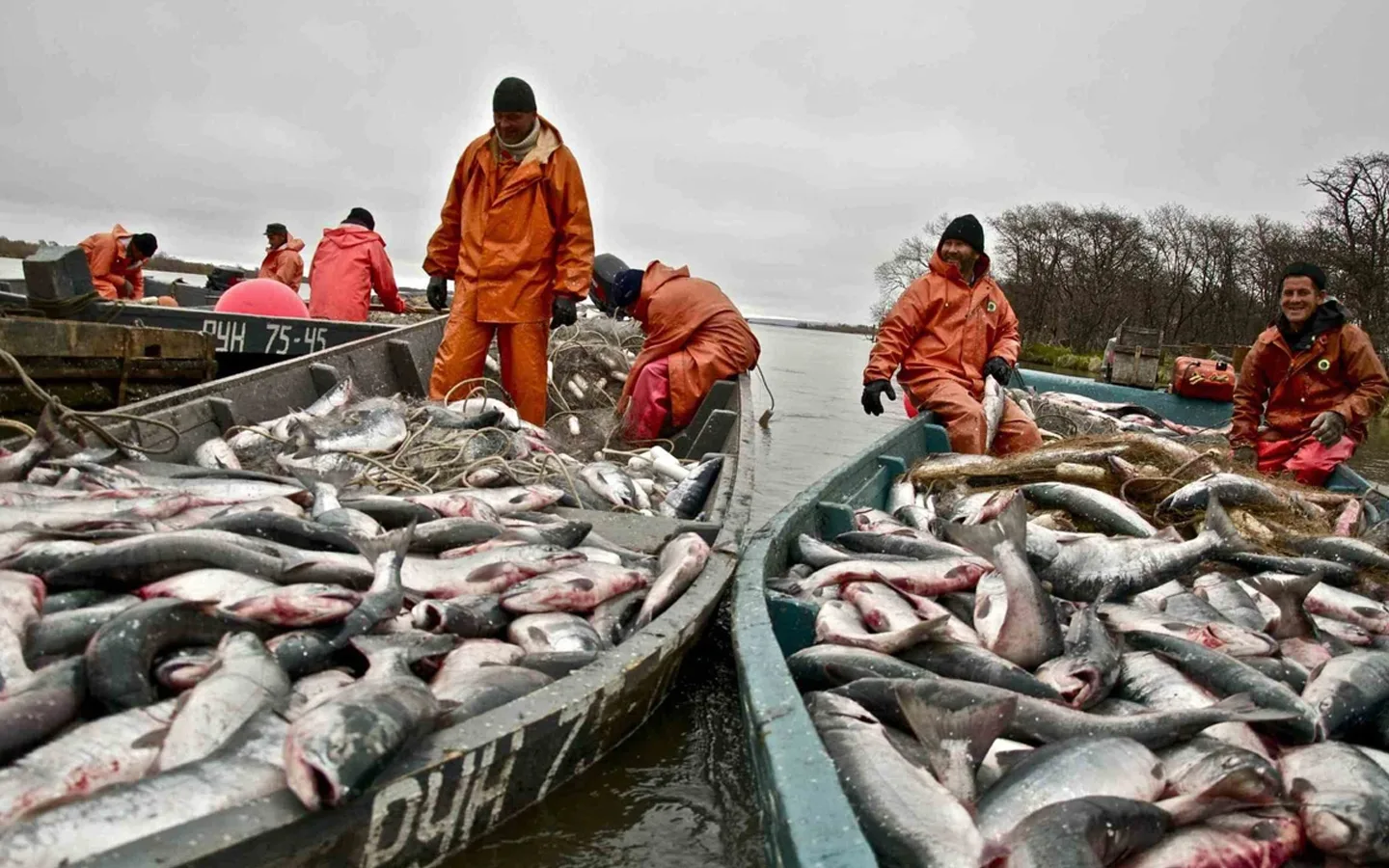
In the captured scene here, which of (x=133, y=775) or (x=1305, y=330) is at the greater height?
(x=1305, y=330)

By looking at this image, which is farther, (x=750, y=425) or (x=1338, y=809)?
(x=750, y=425)

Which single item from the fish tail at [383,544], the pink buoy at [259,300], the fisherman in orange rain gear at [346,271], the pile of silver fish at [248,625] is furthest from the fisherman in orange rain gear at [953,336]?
the fisherman in orange rain gear at [346,271]

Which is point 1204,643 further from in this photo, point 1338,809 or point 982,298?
point 982,298

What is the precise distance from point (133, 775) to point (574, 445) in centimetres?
587

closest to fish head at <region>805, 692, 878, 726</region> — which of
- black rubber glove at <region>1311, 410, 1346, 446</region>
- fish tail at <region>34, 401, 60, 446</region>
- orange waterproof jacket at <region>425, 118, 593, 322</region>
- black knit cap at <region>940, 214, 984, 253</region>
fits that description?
fish tail at <region>34, 401, 60, 446</region>

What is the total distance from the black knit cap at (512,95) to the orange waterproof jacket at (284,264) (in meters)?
9.34

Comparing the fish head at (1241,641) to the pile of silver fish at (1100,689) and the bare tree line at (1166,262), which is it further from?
the bare tree line at (1166,262)

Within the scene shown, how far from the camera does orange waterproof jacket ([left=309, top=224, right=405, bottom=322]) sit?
452 inches

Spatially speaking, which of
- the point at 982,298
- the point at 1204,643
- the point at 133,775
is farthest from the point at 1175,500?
the point at 133,775

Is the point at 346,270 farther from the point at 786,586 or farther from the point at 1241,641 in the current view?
the point at 1241,641

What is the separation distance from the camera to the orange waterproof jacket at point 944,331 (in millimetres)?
8570

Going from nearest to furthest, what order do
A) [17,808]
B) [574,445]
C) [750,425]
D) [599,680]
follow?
[17,808] < [599,680] < [750,425] < [574,445]

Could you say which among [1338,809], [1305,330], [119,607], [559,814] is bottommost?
[559,814]

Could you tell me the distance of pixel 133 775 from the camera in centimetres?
236
